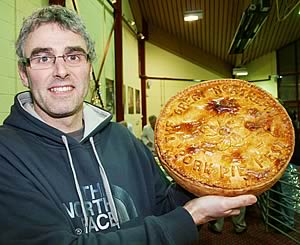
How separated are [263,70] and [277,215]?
Answer: 9686mm

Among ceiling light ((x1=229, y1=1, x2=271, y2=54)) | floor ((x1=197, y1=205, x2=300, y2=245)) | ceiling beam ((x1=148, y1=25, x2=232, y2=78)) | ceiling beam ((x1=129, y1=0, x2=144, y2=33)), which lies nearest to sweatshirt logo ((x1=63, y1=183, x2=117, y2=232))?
floor ((x1=197, y1=205, x2=300, y2=245))

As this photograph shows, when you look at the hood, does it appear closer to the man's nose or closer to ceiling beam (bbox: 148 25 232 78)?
the man's nose

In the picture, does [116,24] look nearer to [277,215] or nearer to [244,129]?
[277,215]

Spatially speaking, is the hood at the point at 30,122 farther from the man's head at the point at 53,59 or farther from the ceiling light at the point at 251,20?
the ceiling light at the point at 251,20

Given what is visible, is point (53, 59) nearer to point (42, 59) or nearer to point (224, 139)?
point (42, 59)

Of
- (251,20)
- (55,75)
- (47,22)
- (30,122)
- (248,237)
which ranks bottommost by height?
(248,237)

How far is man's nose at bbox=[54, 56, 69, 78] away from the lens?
1.01 metres

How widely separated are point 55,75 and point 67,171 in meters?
0.29

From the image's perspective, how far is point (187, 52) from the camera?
1084 cm

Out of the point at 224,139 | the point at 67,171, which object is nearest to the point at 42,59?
the point at 67,171

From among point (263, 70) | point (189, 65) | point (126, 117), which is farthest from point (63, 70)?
point (263, 70)

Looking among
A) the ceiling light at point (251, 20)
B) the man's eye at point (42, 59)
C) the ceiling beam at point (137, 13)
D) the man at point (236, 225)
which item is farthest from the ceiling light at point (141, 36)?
the man's eye at point (42, 59)

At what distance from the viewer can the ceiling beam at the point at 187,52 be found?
9836mm

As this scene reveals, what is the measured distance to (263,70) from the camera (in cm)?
1277
